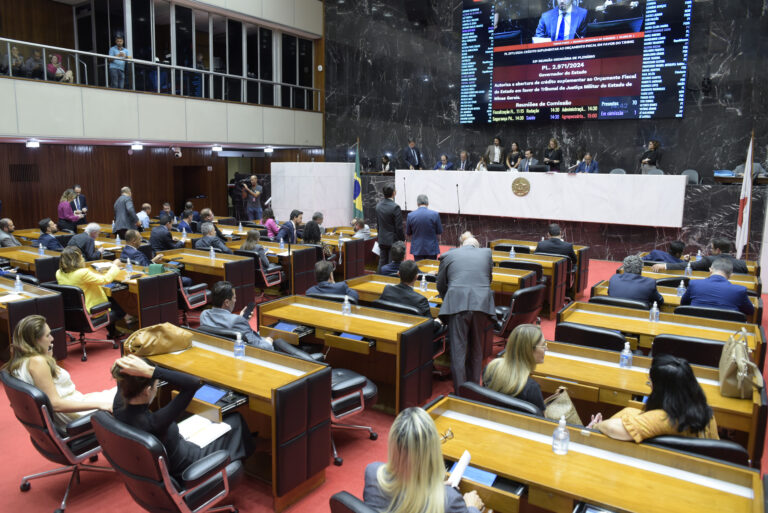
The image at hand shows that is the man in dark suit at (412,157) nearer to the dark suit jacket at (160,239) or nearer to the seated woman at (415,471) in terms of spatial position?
the dark suit jacket at (160,239)

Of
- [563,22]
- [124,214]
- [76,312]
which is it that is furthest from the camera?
[563,22]

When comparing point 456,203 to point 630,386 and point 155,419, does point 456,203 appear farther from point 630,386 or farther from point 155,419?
point 155,419

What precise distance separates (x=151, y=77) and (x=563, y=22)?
9.76 m

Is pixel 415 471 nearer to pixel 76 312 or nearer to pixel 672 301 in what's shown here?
pixel 672 301

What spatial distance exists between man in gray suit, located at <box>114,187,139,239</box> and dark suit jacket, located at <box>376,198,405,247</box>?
4988mm

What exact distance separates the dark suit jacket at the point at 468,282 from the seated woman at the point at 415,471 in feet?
9.09

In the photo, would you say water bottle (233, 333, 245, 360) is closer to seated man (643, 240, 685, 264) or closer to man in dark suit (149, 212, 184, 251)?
man in dark suit (149, 212, 184, 251)

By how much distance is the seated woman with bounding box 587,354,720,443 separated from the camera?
2.79m

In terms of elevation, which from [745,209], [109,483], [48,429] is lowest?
[109,483]

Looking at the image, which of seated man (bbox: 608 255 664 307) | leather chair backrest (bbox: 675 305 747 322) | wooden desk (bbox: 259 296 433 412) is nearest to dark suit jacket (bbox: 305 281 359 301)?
wooden desk (bbox: 259 296 433 412)

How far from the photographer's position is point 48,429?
132 inches

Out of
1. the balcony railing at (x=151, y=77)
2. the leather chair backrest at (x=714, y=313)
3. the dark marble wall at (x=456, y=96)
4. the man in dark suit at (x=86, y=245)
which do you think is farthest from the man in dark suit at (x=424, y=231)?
the balcony railing at (x=151, y=77)

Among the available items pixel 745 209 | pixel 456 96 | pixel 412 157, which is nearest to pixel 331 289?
pixel 745 209

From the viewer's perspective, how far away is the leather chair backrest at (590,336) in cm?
437
